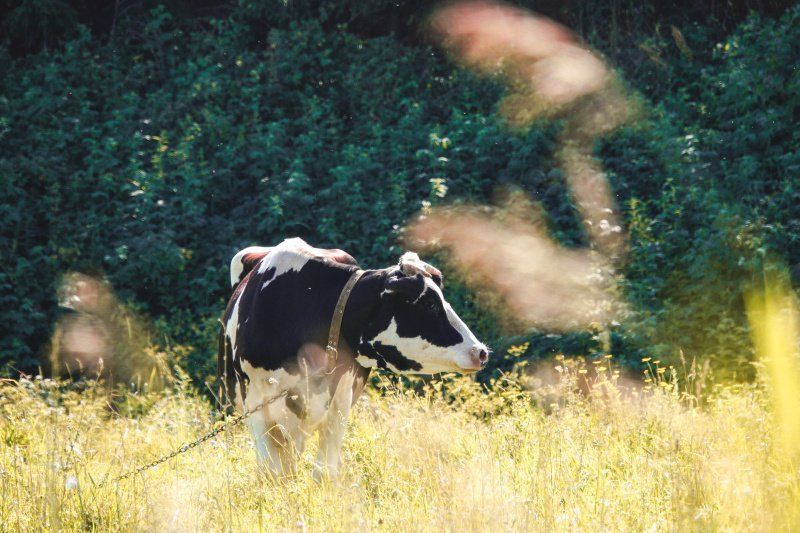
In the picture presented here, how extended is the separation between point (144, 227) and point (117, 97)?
3824 millimetres

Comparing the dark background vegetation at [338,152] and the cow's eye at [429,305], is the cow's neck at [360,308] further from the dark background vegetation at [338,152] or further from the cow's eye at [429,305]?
the dark background vegetation at [338,152]

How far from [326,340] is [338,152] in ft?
29.1

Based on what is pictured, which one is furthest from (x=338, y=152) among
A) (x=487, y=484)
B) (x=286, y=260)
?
(x=487, y=484)

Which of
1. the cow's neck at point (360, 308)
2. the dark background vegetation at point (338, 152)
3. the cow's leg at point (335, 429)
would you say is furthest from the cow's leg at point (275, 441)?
the dark background vegetation at point (338, 152)

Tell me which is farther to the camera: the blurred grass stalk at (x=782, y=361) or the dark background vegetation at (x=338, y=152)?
the dark background vegetation at (x=338, y=152)

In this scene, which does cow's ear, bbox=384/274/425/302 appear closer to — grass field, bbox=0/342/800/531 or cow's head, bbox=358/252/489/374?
cow's head, bbox=358/252/489/374

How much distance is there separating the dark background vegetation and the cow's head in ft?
13.9

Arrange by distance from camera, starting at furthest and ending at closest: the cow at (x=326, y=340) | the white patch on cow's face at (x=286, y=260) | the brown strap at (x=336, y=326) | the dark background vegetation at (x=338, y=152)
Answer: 1. the dark background vegetation at (x=338, y=152)
2. the white patch on cow's face at (x=286, y=260)
3. the brown strap at (x=336, y=326)
4. the cow at (x=326, y=340)

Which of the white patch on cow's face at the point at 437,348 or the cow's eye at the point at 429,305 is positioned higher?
the cow's eye at the point at 429,305

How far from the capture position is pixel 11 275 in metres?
11.4

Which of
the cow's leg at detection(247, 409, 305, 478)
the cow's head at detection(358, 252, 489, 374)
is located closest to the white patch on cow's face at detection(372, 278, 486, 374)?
the cow's head at detection(358, 252, 489, 374)

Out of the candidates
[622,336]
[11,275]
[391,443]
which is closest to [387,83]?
[11,275]

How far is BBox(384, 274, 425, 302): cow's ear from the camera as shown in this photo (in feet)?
15.5

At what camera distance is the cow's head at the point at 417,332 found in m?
4.61
